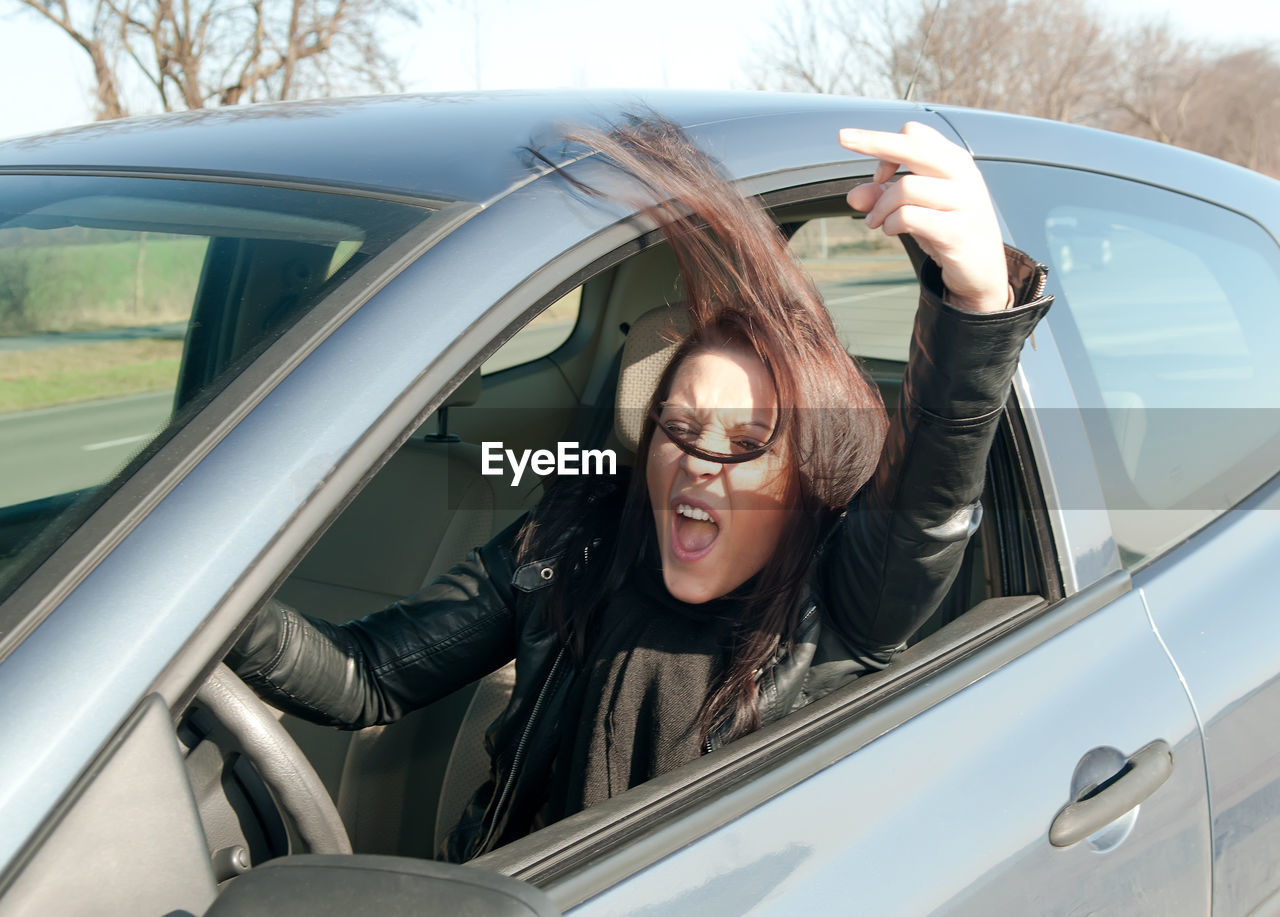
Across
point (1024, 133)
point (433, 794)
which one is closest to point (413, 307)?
point (1024, 133)

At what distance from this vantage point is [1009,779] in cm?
121

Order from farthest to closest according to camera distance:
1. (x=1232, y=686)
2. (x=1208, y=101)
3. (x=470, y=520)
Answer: (x=1208, y=101)
(x=470, y=520)
(x=1232, y=686)

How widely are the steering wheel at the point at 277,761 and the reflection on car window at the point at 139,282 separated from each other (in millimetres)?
300

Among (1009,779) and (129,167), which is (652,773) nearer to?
(1009,779)

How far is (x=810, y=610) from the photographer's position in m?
1.49

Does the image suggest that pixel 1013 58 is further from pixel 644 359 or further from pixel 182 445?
pixel 182 445

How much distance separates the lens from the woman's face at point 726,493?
151cm

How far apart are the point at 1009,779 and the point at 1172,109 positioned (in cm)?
5216

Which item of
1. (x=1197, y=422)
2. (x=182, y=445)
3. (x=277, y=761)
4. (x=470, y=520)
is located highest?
(x=182, y=445)

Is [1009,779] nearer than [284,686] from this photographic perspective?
Yes

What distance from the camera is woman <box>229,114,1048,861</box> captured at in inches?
47.7

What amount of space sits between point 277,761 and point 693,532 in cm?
58

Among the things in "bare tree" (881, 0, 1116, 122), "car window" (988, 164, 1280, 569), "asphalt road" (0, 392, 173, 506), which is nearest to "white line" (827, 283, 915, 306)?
"car window" (988, 164, 1280, 569)

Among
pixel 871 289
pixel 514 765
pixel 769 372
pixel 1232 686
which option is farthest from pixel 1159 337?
pixel 871 289
